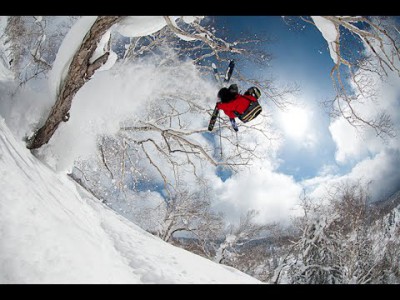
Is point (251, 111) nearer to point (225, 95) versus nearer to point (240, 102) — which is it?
point (240, 102)

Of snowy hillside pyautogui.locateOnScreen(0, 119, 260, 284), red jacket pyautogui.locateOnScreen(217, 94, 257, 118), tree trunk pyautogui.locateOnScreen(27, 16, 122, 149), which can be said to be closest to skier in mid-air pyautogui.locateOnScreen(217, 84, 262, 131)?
red jacket pyautogui.locateOnScreen(217, 94, 257, 118)

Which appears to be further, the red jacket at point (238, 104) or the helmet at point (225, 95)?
the helmet at point (225, 95)

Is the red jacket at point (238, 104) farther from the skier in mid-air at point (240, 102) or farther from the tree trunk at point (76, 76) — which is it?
the tree trunk at point (76, 76)

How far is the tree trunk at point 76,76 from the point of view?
4742 millimetres

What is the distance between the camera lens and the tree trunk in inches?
187

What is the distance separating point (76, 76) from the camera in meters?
5.35

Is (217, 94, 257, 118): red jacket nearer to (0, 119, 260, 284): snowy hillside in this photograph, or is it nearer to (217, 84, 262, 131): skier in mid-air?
(217, 84, 262, 131): skier in mid-air

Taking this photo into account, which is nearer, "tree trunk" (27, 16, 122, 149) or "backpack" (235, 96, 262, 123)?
"backpack" (235, 96, 262, 123)

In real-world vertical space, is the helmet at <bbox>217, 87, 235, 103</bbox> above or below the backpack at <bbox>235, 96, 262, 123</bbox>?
above

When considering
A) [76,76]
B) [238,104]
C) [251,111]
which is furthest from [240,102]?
[76,76]

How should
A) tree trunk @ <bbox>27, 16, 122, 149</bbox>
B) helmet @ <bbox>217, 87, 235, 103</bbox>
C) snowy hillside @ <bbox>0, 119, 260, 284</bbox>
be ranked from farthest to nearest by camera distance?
1. tree trunk @ <bbox>27, 16, 122, 149</bbox>
2. helmet @ <bbox>217, 87, 235, 103</bbox>
3. snowy hillside @ <bbox>0, 119, 260, 284</bbox>

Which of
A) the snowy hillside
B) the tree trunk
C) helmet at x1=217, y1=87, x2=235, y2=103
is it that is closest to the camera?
the snowy hillside

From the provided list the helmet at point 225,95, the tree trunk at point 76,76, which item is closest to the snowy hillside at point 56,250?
the tree trunk at point 76,76

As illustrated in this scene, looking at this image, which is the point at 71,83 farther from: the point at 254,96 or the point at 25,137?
the point at 254,96
